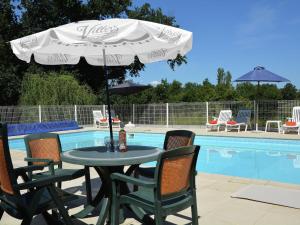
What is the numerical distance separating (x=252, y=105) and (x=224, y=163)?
6262 mm

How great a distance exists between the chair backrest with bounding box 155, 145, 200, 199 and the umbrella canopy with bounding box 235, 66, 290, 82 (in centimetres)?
1088

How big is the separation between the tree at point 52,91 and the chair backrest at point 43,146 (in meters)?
13.4

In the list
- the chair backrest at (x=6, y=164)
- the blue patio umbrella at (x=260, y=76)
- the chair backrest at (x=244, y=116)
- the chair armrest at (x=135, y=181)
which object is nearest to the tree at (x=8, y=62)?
the chair backrest at (x=244, y=116)

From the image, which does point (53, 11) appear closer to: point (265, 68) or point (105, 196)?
point (265, 68)

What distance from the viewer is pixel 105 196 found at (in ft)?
11.3

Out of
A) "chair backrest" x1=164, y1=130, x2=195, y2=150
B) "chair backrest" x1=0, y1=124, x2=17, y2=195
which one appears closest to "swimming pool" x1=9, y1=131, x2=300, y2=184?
"chair backrest" x1=164, y1=130, x2=195, y2=150

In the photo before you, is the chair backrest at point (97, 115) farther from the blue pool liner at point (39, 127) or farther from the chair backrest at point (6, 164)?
the chair backrest at point (6, 164)

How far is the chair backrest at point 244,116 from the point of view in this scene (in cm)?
1392

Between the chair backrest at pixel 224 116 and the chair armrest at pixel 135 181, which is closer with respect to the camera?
the chair armrest at pixel 135 181

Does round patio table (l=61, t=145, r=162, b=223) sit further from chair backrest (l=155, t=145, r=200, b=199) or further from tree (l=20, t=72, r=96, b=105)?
tree (l=20, t=72, r=96, b=105)

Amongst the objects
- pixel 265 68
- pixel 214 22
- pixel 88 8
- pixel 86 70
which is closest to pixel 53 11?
pixel 88 8

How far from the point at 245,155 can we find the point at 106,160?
300 inches

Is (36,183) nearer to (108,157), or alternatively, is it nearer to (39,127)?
(108,157)

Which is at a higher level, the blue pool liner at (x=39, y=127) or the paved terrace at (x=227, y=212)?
the blue pool liner at (x=39, y=127)
